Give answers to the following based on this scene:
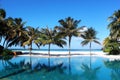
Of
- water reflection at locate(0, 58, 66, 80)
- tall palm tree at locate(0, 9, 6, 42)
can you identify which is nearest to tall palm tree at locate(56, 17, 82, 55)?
tall palm tree at locate(0, 9, 6, 42)

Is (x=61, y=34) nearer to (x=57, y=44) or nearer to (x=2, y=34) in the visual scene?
(x=57, y=44)

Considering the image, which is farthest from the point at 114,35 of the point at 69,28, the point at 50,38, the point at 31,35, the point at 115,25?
the point at 31,35

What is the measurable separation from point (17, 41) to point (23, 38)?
4.93ft

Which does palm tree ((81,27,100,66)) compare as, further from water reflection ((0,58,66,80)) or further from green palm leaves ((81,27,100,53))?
water reflection ((0,58,66,80))

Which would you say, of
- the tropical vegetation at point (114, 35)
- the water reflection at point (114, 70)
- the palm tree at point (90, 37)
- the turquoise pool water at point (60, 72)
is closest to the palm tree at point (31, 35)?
the palm tree at point (90, 37)

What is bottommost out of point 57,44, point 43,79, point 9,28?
point 43,79

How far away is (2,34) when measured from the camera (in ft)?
143

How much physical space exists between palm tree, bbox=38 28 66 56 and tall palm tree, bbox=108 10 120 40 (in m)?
8.26

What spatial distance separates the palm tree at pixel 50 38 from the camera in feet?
136

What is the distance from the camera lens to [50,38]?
1649 inches

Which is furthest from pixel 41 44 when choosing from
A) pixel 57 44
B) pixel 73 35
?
pixel 73 35

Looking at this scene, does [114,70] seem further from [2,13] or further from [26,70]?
[2,13]

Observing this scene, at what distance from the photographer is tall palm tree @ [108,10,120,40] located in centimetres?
4074

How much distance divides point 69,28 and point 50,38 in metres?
3.75
